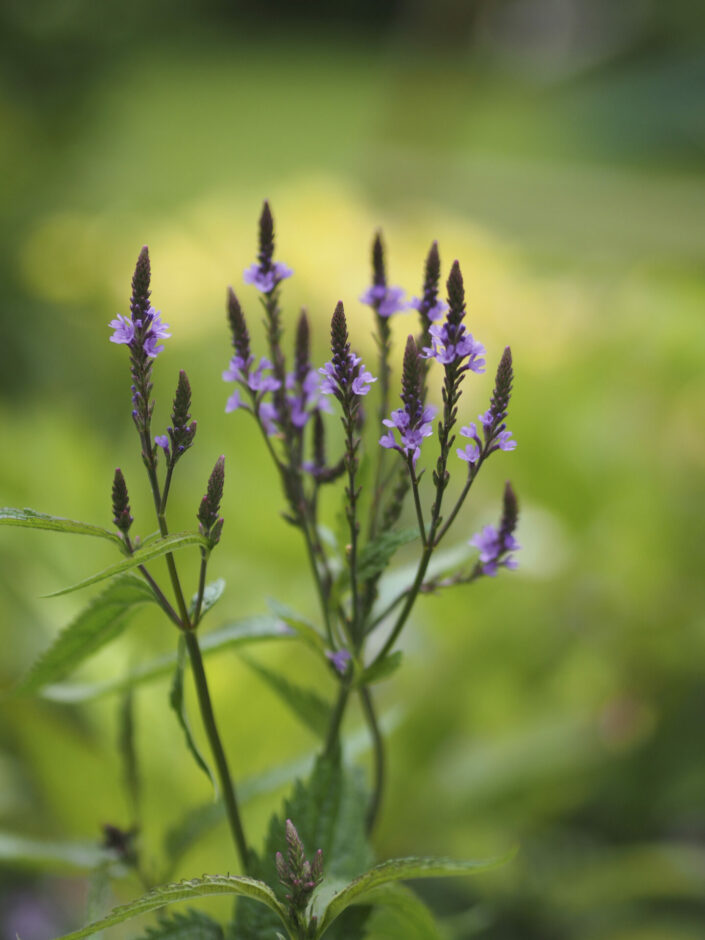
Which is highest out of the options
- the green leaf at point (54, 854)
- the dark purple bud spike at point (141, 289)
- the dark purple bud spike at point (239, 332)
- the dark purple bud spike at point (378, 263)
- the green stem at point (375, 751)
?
the dark purple bud spike at point (378, 263)

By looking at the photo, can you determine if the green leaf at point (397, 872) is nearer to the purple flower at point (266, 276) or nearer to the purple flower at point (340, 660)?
the purple flower at point (340, 660)

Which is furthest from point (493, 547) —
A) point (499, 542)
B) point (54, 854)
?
point (54, 854)

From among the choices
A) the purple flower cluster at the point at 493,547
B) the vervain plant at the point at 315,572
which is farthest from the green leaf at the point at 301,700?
the purple flower cluster at the point at 493,547

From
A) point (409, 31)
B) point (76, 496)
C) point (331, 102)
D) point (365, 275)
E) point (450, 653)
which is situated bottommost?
point (450, 653)

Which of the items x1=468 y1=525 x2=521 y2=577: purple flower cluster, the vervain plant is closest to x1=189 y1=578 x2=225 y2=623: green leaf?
the vervain plant

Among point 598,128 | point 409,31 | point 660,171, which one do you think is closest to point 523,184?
point 660,171

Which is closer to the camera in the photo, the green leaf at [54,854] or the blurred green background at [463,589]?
the green leaf at [54,854]

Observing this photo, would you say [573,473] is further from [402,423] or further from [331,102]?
[331,102]

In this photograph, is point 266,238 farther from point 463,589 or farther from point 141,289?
point 463,589
